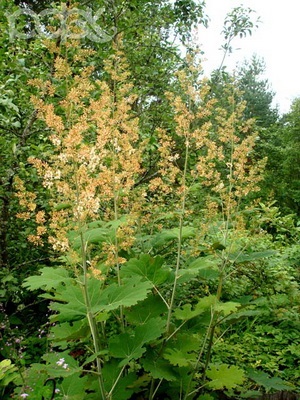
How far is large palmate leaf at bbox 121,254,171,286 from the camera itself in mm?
2119

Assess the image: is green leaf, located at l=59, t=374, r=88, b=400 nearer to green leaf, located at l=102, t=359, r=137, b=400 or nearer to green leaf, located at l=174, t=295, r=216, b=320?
green leaf, located at l=102, t=359, r=137, b=400

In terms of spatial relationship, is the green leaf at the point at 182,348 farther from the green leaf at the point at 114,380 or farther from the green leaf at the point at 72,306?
the green leaf at the point at 72,306

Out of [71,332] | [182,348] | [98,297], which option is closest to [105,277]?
[98,297]

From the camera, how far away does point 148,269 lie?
7.06ft

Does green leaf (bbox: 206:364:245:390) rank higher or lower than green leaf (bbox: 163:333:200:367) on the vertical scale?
lower


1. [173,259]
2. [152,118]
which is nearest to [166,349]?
[173,259]

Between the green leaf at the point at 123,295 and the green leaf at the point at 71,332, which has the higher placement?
the green leaf at the point at 123,295

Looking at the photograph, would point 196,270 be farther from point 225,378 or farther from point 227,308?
point 225,378

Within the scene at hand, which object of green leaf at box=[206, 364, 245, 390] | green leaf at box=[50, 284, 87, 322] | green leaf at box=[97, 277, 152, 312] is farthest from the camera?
green leaf at box=[206, 364, 245, 390]

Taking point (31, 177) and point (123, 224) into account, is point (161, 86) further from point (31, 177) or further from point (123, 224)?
point (123, 224)

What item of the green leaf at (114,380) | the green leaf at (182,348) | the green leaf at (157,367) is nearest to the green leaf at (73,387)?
the green leaf at (114,380)

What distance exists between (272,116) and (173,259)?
28705mm

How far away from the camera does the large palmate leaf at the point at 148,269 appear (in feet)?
6.95

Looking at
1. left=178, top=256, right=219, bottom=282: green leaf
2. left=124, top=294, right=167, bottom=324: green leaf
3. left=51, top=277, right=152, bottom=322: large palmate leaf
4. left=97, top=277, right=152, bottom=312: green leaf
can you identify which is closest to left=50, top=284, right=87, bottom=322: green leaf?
left=51, top=277, right=152, bottom=322: large palmate leaf
